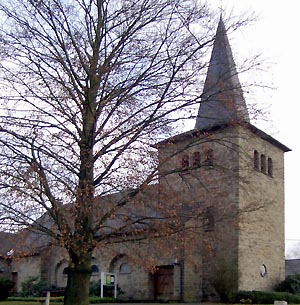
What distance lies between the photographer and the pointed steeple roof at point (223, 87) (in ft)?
49.7

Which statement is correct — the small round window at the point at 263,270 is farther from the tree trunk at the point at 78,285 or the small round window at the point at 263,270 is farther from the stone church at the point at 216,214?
the tree trunk at the point at 78,285

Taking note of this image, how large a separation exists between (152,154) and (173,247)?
8.67 feet

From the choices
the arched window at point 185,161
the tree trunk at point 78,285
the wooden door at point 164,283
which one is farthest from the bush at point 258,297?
the tree trunk at point 78,285

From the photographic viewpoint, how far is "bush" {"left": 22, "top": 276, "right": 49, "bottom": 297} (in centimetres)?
3988

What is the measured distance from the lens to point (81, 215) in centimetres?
1385

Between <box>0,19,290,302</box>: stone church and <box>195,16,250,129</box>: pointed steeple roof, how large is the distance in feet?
0.09

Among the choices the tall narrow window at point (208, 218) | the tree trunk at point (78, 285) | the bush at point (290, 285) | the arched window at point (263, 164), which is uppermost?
the arched window at point (263, 164)

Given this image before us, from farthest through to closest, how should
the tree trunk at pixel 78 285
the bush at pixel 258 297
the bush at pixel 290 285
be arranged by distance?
the bush at pixel 290 285 → the bush at pixel 258 297 → the tree trunk at pixel 78 285

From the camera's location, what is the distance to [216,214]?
16969mm

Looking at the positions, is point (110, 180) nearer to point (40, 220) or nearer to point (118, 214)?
point (118, 214)

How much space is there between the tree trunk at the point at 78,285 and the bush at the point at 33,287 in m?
25.4

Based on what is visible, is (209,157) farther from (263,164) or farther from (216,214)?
(263,164)

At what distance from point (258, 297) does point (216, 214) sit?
13.9m

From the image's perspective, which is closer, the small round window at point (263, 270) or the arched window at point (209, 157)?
the arched window at point (209, 157)
